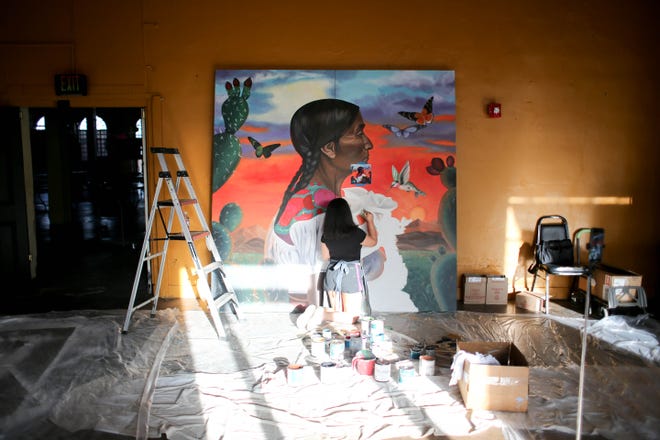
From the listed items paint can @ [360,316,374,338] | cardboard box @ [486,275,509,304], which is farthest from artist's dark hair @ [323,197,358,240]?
cardboard box @ [486,275,509,304]

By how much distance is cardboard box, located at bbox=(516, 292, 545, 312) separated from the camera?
547 centimetres

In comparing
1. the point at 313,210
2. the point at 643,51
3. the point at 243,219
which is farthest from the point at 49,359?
the point at 643,51

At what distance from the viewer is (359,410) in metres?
3.41

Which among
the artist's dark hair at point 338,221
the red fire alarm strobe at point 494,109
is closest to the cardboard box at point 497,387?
the artist's dark hair at point 338,221

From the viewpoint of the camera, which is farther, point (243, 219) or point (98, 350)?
point (243, 219)

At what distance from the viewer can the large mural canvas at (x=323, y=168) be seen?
559 centimetres

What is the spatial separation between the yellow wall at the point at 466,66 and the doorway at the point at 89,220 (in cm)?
61

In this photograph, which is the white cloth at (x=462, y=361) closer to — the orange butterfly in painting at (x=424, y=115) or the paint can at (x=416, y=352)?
the paint can at (x=416, y=352)

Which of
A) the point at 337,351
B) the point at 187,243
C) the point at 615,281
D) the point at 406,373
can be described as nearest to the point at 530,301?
the point at 615,281

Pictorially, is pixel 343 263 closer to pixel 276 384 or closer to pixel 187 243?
pixel 276 384

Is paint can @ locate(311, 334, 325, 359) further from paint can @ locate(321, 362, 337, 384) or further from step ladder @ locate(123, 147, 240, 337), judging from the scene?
step ladder @ locate(123, 147, 240, 337)

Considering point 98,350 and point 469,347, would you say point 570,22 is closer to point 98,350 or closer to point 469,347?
point 469,347

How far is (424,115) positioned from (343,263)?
1963 millimetres

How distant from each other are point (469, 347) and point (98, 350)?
294 cm
